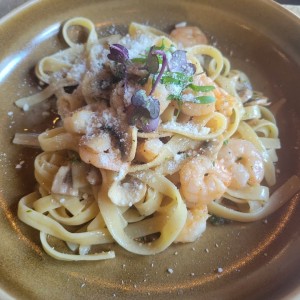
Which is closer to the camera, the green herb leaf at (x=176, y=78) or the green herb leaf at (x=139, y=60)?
the green herb leaf at (x=176, y=78)

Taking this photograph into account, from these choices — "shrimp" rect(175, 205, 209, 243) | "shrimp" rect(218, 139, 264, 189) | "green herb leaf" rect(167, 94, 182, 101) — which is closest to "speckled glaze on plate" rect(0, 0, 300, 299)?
"shrimp" rect(175, 205, 209, 243)

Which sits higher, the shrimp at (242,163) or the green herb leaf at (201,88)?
the green herb leaf at (201,88)

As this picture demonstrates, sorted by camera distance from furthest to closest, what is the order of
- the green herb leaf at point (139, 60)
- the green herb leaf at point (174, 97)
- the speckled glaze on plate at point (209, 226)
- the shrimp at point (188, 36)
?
the shrimp at point (188, 36), the green herb leaf at point (139, 60), the green herb leaf at point (174, 97), the speckled glaze on plate at point (209, 226)

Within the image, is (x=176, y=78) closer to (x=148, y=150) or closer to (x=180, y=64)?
(x=180, y=64)

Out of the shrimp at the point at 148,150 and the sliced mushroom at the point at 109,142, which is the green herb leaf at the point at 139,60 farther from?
the shrimp at the point at 148,150

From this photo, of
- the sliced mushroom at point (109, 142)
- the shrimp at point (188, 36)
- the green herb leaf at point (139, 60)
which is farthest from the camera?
the shrimp at point (188, 36)

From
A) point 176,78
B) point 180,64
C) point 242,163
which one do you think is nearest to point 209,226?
point 242,163

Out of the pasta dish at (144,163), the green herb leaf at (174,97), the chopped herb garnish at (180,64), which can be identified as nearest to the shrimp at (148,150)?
the pasta dish at (144,163)
